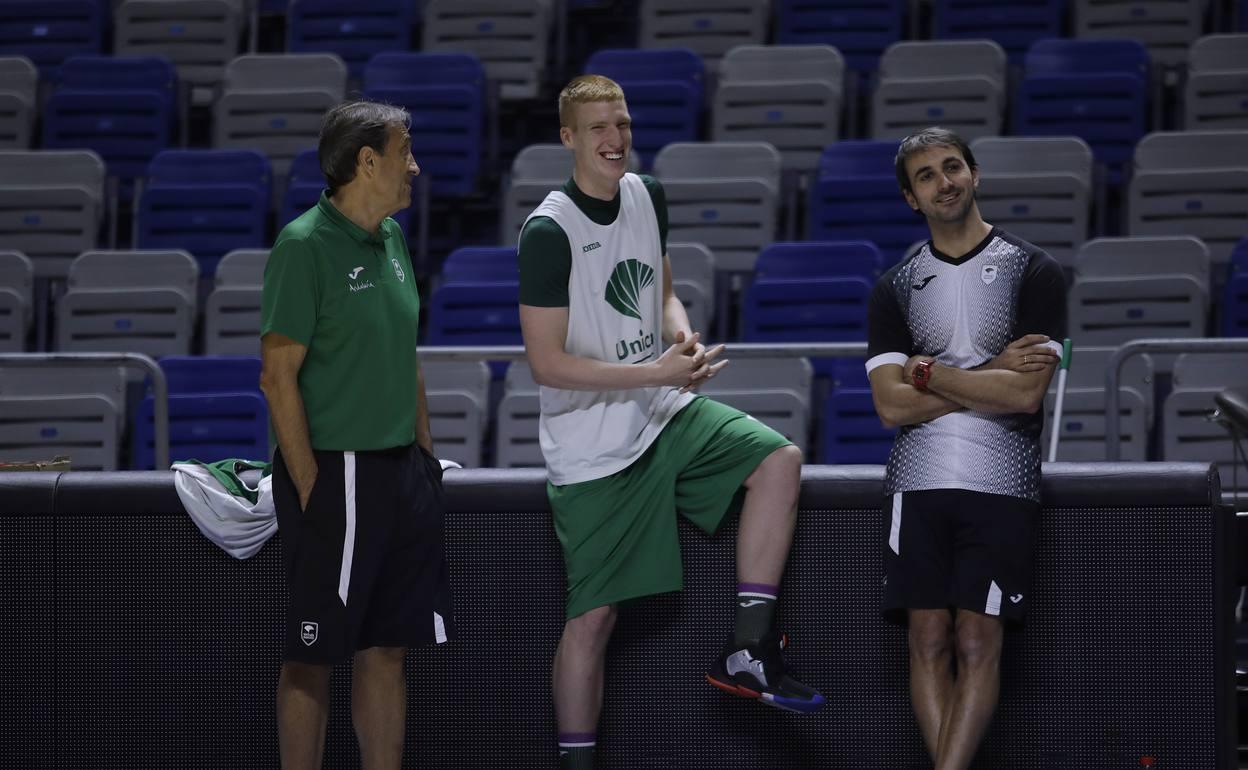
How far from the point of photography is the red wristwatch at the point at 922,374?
3.47 meters

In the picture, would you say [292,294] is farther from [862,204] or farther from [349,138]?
[862,204]

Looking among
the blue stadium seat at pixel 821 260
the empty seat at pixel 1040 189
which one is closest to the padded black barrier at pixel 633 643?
the blue stadium seat at pixel 821 260

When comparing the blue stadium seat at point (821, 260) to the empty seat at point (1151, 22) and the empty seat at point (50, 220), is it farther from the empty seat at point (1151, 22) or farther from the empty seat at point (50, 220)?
the empty seat at point (50, 220)

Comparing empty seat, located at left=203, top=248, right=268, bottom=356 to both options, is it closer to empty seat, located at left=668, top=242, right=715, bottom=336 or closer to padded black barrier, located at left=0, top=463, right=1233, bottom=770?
empty seat, located at left=668, top=242, right=715, bottom=336

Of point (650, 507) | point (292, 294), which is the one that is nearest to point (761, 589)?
point (650, 507)

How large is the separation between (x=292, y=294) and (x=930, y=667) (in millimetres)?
1716

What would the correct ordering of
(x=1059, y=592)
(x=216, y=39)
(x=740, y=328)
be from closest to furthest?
(x=1059, y=592) → (x=740, y=328) → (x=216, y=39)

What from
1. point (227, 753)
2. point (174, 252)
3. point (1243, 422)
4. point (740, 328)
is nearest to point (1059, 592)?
point (1243, 422)

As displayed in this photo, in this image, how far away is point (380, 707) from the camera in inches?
133

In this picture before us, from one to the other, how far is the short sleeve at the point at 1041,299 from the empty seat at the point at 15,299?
5.23 m

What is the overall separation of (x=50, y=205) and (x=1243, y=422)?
618cm

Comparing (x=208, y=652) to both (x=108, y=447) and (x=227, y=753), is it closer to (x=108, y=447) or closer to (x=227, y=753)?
(x=227, y=753)

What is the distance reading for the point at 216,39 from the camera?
943cm

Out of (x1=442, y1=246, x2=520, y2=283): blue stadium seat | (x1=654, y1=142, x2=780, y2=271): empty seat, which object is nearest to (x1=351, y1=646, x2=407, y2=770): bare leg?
(x1=442, y1=246, x2=520, y2=283): blue stadium seat
